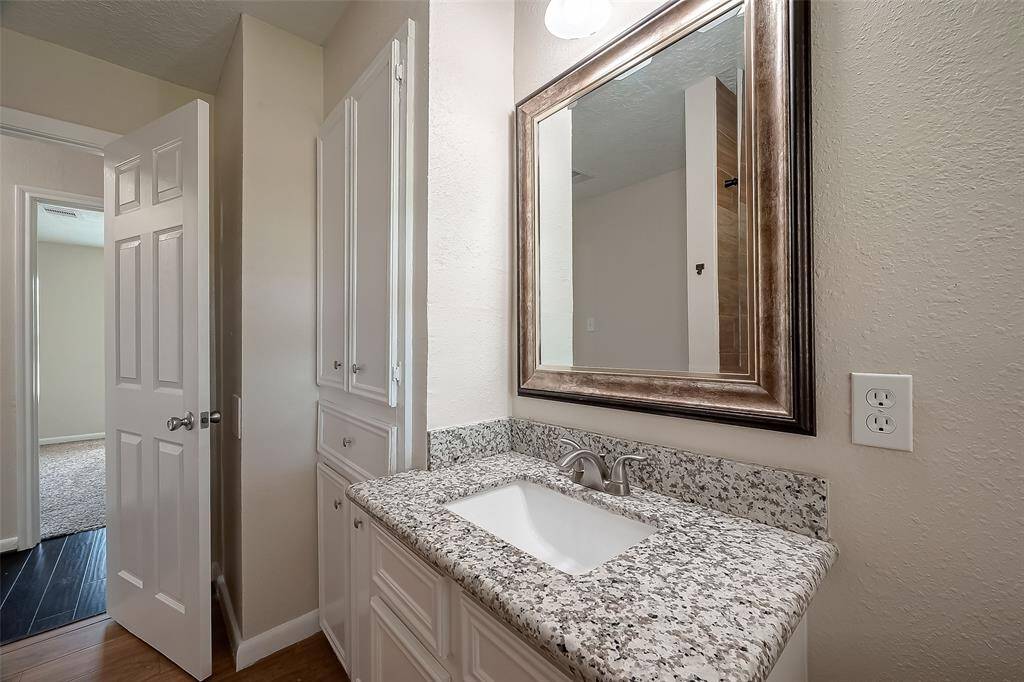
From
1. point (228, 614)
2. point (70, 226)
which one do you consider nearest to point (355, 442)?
point (228, 614)

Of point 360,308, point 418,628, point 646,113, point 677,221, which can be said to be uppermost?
point 646,113

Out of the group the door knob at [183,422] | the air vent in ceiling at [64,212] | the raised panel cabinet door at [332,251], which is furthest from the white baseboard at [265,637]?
the air vent in ceiling at [64,212]

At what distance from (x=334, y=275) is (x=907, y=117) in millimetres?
1641

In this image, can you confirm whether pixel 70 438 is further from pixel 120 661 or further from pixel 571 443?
pixel 571 443

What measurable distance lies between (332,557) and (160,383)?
3.05ft

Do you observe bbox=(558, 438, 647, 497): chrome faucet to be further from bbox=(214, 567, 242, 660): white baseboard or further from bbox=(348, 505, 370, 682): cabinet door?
bbox=(214, 567, 242, 660): white baseboard

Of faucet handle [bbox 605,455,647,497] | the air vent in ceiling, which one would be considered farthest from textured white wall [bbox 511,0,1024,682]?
the air vent in ceiling

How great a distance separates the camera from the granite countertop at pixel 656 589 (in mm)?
481

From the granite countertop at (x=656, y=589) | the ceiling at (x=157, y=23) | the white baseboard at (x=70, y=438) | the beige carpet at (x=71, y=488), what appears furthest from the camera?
the white baseboard at (x=70, y=438)

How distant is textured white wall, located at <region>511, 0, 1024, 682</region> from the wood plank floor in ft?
5.63

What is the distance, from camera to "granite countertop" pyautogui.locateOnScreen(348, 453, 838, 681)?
48 cm

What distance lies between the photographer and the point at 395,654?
3.05ft

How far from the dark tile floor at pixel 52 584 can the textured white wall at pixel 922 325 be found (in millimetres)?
2803

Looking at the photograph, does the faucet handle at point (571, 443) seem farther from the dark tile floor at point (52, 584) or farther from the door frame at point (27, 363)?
the door frame at point (27, 363)
